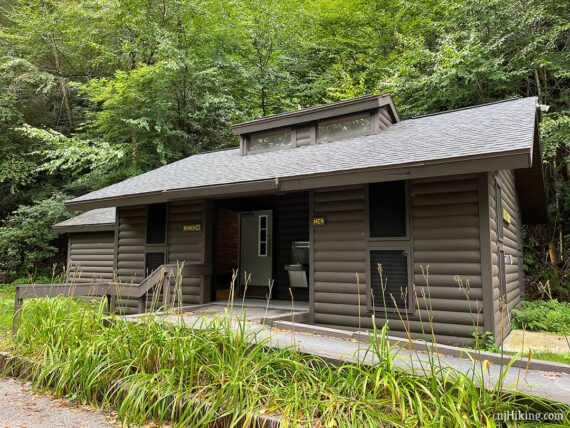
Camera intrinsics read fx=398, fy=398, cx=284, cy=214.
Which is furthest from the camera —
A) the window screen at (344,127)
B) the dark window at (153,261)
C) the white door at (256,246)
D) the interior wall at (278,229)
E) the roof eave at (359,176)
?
the white door at (256,246)

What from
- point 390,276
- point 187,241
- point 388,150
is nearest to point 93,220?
point 187,241

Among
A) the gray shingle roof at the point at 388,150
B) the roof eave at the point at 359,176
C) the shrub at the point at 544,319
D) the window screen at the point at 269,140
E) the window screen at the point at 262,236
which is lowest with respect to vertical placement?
the shrub at the point at 544,319

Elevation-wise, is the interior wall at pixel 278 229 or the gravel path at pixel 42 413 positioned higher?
the interior wall at pixel 278 229

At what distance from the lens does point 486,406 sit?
2.55 meters

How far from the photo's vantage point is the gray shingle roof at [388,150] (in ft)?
16.7

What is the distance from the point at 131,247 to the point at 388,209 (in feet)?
19.1

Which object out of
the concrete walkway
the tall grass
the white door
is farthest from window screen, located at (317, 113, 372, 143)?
the tall grass

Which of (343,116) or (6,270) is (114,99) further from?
(343,116)

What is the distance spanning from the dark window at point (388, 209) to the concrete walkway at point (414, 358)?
5.09 ft

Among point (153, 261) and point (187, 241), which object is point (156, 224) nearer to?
point (153, 261)

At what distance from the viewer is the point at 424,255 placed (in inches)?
210

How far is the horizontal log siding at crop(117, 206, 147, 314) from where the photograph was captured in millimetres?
8586

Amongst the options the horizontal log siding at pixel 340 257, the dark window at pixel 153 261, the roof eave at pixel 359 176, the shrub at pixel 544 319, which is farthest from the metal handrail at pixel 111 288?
the shrub at pixel 544 319

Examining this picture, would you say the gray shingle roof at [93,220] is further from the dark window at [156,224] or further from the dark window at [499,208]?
the dark window at [499,208]
